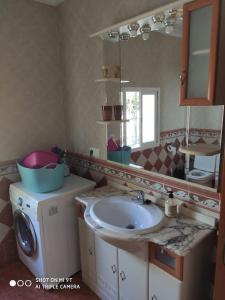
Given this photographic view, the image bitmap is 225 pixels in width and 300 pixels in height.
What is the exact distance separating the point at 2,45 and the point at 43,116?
0.73m

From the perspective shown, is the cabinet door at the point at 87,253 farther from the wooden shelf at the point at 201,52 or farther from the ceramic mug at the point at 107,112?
the wooden shelf at the point at 201,52

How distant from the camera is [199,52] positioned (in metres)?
1.32

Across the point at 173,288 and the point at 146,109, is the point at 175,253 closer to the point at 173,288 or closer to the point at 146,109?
the point at 173,288

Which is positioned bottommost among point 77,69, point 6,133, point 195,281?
point 195,281

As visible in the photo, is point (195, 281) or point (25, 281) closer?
point (195, 281)

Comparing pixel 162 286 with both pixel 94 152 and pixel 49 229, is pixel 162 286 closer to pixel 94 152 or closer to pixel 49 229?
pixel 49 229

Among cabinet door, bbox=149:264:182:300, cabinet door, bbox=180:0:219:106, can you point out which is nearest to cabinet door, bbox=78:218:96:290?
cabinet door, bbox=149:264:182:300

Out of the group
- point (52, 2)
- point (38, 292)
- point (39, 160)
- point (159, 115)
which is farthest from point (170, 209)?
point (52, 2)

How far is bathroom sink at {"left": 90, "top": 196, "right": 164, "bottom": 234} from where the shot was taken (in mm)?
1570

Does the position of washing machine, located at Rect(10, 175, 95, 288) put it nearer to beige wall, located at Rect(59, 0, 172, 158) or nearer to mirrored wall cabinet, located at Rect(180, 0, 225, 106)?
beige wall, located at Rect(59, 0, 172, 158)

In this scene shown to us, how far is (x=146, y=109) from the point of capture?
5.94 feet

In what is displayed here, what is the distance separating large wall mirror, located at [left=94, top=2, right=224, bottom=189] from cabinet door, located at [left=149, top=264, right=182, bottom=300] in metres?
0.58

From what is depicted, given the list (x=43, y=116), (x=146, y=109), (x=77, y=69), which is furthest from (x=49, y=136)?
(x=146, y=109)

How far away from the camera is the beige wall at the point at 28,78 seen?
2.15 meters
